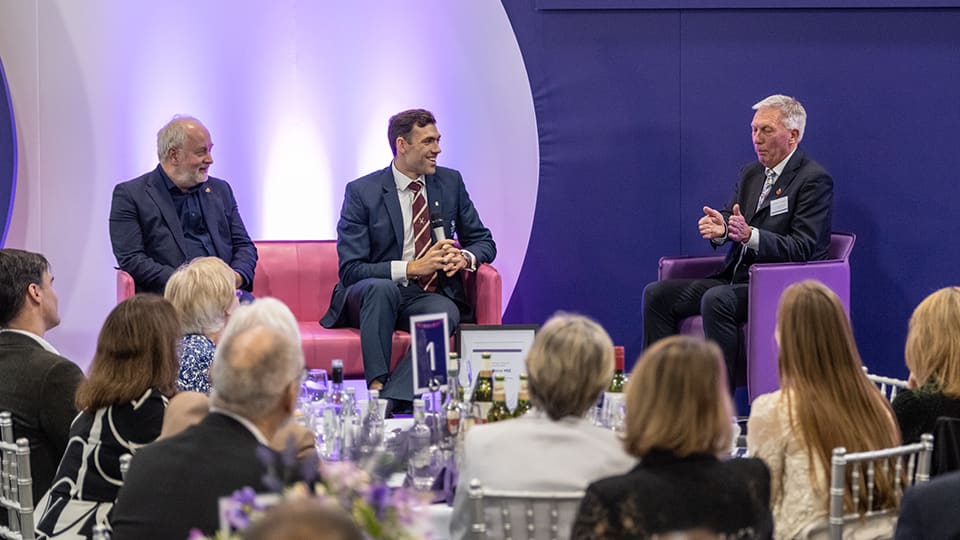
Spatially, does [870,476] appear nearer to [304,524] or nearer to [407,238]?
[304,524]

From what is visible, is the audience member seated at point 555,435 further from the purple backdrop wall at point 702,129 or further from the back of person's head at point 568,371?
the purple backdrop wall at point 702,129

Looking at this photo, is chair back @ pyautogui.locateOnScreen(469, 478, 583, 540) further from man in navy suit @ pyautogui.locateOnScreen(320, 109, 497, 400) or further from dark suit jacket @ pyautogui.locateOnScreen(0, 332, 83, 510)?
man in navy suit @ pyautogui.locateOnScreen(320, 109, 497, 400)

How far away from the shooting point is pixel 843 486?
271 cm

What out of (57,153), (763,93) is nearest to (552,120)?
(763,93)

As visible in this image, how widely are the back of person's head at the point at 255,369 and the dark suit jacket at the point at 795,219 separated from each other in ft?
12.4

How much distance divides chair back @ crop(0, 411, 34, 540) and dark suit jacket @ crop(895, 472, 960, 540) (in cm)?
194

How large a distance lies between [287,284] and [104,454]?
3.36 meters

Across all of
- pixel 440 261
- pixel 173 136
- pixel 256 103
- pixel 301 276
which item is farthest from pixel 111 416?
pixel 256 103

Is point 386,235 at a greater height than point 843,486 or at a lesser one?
greater

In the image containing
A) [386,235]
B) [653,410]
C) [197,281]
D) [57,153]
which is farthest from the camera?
[57,153]

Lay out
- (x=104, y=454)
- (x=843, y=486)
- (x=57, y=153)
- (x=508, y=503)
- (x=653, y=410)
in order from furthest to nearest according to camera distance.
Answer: (x=57, y=153) → (x=104, y=454) → (x=843, y=486) → (x=508, y=503) → (x=653, y=410)

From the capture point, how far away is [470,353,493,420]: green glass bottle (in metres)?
3.38

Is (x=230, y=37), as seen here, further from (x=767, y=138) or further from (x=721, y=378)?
(x=721, y=378)

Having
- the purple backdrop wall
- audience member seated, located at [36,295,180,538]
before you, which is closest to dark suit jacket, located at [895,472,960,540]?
audience member seated, located at [36,295,180,538]
